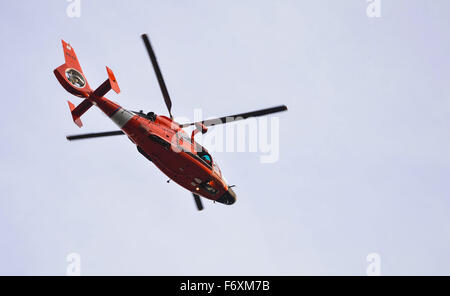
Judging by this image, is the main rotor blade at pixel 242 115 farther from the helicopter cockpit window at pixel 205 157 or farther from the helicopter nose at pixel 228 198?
the helicopter nose at pixel 228 198

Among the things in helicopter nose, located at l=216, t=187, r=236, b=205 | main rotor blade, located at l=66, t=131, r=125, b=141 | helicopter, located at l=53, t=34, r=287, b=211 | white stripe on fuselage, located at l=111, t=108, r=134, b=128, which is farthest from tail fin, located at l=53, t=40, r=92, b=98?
helicopter nose, located at l=216, t=187, r=236, b=205

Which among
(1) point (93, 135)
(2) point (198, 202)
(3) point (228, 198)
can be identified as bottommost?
(2) point (198, 202)

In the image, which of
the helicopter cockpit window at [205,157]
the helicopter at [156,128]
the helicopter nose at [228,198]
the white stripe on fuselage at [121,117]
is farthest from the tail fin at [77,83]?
the helicopter nose at [228,198]

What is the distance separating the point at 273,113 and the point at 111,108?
7.10 meters

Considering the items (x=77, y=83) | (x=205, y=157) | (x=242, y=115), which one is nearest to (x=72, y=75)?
(x=77, y=83)

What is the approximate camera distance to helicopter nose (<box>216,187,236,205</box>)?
2342 centimetres

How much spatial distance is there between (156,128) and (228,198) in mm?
6079

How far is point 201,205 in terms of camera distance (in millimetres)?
25609

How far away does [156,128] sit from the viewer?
1995cm

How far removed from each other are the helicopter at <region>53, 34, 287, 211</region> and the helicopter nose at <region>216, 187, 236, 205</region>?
155 cm

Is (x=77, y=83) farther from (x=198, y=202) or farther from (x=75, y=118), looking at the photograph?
(x=198, y=202)

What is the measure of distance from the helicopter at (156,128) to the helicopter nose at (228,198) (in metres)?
1.55
